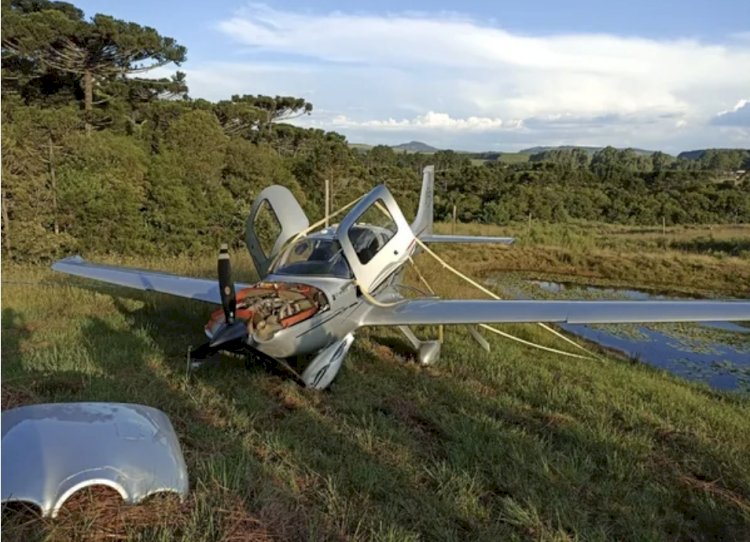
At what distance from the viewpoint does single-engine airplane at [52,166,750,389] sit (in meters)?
5.87

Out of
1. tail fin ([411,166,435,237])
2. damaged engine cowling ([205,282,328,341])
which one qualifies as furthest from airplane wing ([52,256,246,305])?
tail fin ([411,166,435,237])

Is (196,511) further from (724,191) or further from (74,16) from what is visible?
(724,191)

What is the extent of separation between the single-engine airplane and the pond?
4.54 metres

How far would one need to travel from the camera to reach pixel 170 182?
2261 centimetres

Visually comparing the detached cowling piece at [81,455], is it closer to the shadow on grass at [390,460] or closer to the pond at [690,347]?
the shadow on grass at [390,460]

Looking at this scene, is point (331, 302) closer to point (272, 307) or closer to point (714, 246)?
point (272, 307)

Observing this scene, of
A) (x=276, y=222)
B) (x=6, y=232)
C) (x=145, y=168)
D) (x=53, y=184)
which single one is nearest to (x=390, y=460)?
(x=276, y=222)

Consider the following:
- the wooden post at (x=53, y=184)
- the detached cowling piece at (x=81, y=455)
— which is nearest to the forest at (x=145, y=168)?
the wooden post at (x=53, y=184)

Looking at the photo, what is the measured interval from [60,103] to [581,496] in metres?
30.1

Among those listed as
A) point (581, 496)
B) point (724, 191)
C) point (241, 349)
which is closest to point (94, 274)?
point (241, 349)

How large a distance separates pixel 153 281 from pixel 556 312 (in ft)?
18.4

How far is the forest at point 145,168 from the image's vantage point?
63.8ft

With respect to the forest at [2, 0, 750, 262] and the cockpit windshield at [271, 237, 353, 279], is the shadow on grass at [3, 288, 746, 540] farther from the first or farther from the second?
the forest at [2, 0, 750, 262]

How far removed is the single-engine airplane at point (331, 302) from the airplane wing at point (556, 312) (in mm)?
11
